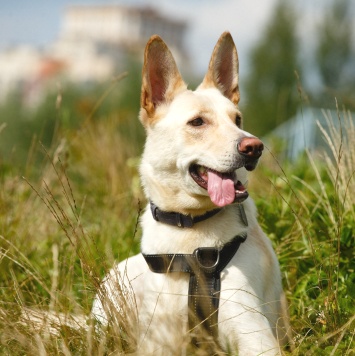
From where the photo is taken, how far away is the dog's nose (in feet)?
9.89

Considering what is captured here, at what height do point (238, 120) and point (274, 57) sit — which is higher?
point (238, 120)

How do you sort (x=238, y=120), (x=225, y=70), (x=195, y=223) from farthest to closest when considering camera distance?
(x=225, y=70) < (x=238, y=120) < (x=195, y=223)

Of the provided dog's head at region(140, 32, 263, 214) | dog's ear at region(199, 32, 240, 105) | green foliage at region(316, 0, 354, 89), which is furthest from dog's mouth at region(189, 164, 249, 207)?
green foliage at region(316, 0, 354, 89)

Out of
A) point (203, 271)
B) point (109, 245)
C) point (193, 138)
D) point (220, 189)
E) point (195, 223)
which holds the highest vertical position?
point (193, 138)

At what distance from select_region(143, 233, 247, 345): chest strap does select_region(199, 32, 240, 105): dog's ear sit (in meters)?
1.12

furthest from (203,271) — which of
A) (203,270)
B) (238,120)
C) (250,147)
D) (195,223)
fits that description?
(238,120)

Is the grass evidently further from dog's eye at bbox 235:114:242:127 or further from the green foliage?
the green foliage

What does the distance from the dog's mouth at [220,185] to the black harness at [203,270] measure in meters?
0.22

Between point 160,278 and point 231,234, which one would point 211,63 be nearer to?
point 231,234

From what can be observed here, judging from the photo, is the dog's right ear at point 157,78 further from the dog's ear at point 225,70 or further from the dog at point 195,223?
the dog's ear at point 225,70

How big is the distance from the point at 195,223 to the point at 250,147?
22.9 inches

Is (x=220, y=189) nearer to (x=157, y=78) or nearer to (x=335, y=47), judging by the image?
(x=157, y=78)

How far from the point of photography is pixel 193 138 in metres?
3.33

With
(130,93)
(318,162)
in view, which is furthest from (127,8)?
(318,162)
